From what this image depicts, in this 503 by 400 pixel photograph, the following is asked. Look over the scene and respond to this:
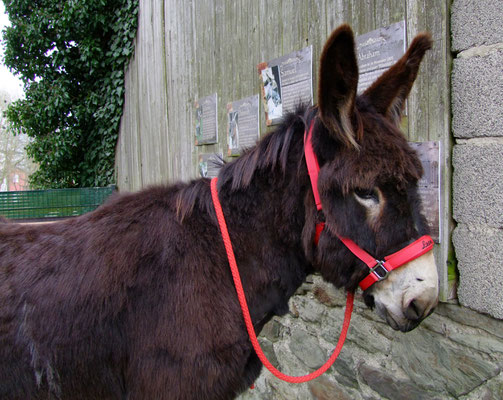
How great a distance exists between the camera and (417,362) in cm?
236

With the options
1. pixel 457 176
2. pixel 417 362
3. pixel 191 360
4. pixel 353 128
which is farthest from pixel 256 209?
pixel 417 362

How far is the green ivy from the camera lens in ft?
24.0

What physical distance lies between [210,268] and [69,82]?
7974 mm

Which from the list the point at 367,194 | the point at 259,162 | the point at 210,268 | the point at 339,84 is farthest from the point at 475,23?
the point at 210,268

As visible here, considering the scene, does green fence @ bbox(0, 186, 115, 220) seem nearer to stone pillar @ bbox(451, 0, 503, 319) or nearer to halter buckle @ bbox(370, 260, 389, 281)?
halter buckle @ bbox(370, 260, 389, 281)

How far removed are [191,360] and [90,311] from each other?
476 millimetres

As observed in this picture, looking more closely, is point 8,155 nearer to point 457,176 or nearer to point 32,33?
point 32,33

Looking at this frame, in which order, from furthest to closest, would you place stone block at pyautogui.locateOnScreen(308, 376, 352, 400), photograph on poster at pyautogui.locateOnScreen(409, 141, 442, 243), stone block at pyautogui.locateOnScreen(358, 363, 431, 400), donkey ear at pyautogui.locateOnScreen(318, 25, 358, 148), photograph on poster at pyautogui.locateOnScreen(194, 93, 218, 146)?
photograph on poster at pyautogui.locateOnScreen(194, 93, 218, 146)
stone block at pyautogui.locateOnScreen(308, 376, 352, 400)
stone block at pyautogui.locateOnScreen(358, 363, 431, 400)
photograph on poster at pyautogui.locateOnScreen(409, 141, 442, 243)
donkey ear at pyautogui.locateOnScreen(318, 25, 358, 148)

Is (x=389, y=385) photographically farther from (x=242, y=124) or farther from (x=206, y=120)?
(x=206, y=120)

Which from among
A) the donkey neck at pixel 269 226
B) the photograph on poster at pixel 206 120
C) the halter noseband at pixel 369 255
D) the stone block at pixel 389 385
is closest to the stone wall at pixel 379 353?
the stone block at pixel 389 385

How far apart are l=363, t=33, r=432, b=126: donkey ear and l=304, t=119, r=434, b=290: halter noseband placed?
40 cm

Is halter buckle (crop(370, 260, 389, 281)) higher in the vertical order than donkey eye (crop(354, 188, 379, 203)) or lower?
lower

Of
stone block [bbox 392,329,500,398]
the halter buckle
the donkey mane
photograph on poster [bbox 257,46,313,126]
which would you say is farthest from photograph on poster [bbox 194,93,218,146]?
the halter buckle

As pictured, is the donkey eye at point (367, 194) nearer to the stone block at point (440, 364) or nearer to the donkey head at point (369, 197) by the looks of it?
the donkey head at point (369, 197)
